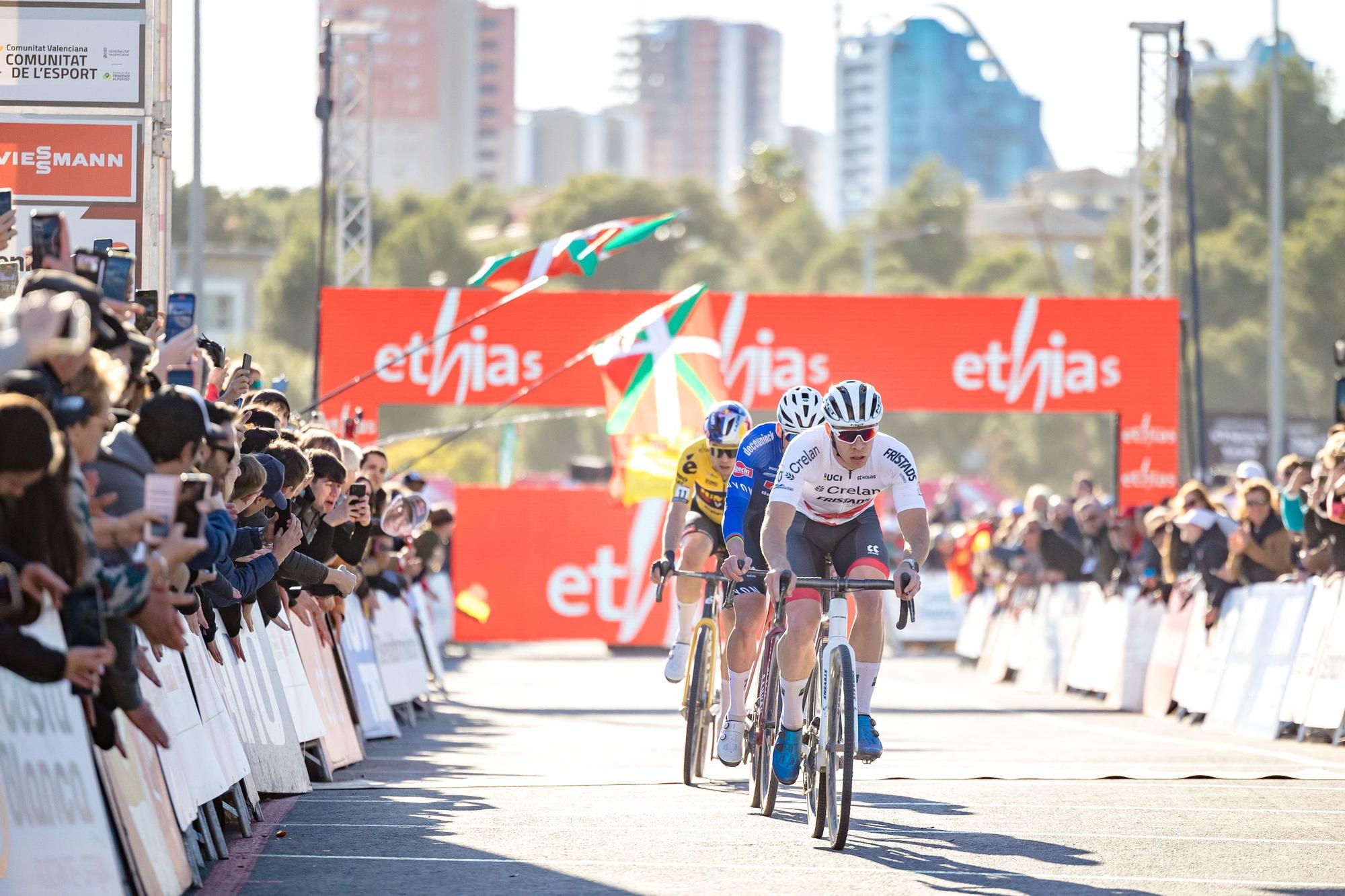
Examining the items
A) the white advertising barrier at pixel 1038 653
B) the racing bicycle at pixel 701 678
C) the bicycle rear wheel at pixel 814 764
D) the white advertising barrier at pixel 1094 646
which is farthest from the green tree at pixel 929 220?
the bicycle rear wheel at pixel 814 764

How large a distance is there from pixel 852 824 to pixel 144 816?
3.75 m

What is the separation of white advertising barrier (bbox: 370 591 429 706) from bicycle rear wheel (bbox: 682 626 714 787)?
16.2ft

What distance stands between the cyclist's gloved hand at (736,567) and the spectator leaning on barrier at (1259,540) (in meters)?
8.21

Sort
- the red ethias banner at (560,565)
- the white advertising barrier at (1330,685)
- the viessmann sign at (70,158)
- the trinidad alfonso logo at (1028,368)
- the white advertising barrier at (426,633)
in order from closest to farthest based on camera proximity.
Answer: the viessmann sign at (70,158), the white advertising barrier at (1330,685), the white advertising barrier at (426,633), the trinidad alfonso logo at (1028,368), the red ethias banner at (560,565)

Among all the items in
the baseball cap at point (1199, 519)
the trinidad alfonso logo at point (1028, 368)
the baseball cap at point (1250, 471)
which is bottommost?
the baseball cap at point (1199, 519)

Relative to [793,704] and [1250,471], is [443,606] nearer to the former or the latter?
[1250,471]

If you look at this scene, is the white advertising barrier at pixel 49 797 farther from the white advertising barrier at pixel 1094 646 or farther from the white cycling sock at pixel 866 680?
the white advertising barrier at pixel 1094 646

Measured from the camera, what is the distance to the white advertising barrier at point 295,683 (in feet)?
36.6

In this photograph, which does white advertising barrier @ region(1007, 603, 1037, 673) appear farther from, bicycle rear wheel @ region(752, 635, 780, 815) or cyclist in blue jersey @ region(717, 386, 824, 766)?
bicycle rear wheel @ region(752, 635, 780, 815)

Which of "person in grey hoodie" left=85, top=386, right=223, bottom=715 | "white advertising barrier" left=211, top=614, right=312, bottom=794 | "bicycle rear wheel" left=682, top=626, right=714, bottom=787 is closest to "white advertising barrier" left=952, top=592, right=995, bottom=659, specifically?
"bicycle rear wheel" left=682, top=626, right=714, bottom=787

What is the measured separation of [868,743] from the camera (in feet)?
30.6

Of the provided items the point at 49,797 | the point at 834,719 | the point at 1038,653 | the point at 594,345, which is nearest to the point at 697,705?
the point at 834,719

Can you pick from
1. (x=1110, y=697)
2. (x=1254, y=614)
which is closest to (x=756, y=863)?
(x=1254, y=614)

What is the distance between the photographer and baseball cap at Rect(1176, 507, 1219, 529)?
18.3 metres
